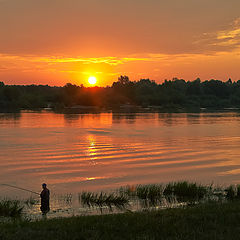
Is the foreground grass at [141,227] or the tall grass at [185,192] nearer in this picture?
the foreground grass at [141,227]

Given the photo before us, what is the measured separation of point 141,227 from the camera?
433 inches

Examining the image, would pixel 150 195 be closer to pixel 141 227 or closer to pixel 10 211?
pixel 10 211

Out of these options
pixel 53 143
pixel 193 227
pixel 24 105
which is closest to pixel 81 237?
pixel 193 227

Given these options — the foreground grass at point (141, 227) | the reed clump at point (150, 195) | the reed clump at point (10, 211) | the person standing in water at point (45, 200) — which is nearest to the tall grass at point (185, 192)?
the reed clump at point (150, 195)

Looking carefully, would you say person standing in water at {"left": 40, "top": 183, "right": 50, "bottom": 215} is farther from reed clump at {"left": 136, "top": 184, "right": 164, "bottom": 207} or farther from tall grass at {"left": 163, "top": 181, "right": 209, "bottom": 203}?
tall grass at {"left": 163, "top": 181, "right": 209, "bottom": 203}

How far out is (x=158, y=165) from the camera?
30359 millimetres

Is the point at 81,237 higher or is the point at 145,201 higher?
the point at 81,237

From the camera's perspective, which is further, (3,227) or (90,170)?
(90,170)

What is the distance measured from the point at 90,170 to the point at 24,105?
158208 millimetres

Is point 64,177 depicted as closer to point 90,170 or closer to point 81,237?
point 90,170

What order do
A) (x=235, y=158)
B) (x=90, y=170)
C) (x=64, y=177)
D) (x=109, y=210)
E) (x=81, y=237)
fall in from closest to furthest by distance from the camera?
(x=81, y=237) → (x=109, y=210) → (x=64, y=177) → (x=90, y=170) → (x=235, y=158)

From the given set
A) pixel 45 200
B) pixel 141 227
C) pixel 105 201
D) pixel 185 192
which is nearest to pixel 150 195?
pixel 185 192

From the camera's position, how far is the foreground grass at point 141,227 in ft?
33.0

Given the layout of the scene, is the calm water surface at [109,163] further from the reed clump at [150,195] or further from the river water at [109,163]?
the reed clump at [150,195]
